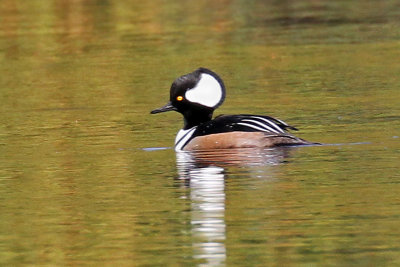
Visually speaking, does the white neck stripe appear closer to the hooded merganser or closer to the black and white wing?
the hooded merganser

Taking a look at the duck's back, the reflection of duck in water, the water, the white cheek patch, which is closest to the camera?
the reflection of duck in water

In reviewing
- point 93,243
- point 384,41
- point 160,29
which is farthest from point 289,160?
point 160,29

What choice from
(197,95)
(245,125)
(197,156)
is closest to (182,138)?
(197,95)

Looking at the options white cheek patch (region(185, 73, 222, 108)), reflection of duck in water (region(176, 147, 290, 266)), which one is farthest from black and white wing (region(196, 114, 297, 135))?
white cheek patch (region(185, 73, 222, 108))

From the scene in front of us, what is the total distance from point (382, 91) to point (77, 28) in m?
13.3

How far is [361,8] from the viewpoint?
31.5 meters

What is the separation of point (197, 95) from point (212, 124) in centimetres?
58

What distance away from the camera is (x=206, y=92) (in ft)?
44.1

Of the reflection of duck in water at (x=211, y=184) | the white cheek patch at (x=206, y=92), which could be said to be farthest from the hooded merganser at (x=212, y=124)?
the reflection of duck in water at (x=211, y=184)

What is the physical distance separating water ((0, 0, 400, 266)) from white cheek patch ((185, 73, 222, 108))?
0.63 metres

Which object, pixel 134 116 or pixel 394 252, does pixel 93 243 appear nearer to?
pixel 394 252

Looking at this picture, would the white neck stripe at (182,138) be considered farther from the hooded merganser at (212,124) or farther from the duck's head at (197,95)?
the duck's head at (197,95)

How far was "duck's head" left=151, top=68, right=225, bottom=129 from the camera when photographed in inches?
527

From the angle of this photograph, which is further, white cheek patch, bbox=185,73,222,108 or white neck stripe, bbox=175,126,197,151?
white cheek patch, bbox=185,73,222,108
